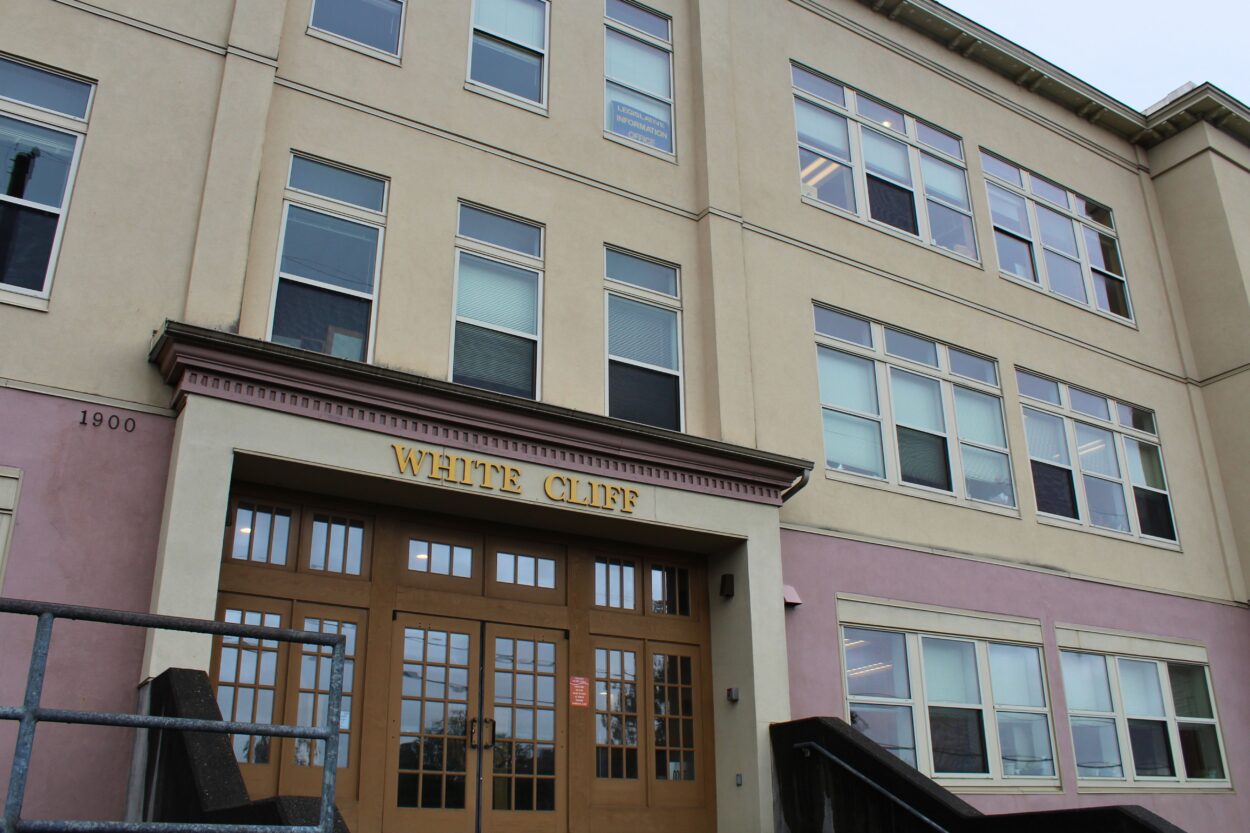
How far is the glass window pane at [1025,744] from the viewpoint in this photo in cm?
1292

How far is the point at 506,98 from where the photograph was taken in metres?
12.3

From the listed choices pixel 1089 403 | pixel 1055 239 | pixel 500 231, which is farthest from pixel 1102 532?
pixel 500 231

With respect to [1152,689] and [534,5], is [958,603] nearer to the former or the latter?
[1152,689]

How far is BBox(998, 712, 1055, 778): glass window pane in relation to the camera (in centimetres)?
1292

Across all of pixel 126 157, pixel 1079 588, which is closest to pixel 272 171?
pixel 126 157

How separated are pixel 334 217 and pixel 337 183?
408 millimetres

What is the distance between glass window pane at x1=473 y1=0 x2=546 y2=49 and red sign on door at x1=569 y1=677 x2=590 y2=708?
23.2 feet

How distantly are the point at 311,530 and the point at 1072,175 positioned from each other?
45.7ft

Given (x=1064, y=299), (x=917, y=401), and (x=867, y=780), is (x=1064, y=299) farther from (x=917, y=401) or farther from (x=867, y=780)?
(x=867, y=780)

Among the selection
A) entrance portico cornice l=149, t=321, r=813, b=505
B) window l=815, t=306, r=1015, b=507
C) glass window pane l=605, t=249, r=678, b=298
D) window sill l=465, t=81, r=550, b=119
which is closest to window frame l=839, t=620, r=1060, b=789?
window l=815, t=306, r=1015, b=507

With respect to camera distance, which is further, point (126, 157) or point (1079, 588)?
point (1079, 588)

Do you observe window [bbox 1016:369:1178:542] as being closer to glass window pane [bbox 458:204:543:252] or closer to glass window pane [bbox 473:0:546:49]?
glass window pane [bbox 458:204:543:252]

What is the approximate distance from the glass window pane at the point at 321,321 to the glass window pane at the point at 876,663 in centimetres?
607

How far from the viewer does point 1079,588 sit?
14562 millimetres
